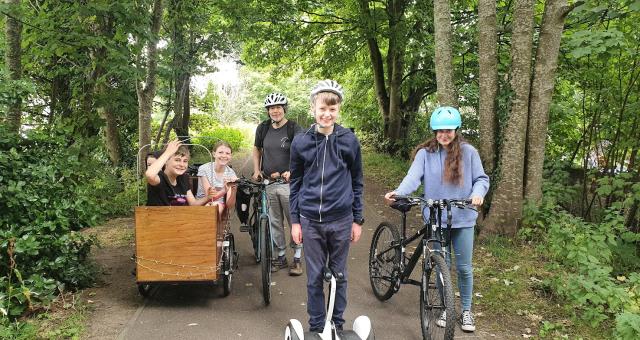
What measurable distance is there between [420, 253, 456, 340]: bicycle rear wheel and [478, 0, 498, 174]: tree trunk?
12.7 feet

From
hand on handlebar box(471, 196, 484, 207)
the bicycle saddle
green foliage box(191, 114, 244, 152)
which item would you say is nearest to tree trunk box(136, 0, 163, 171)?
the bicycle saddle

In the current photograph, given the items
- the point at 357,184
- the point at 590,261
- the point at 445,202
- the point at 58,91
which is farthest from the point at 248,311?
the point at 58,91

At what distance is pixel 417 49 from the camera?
12.9m

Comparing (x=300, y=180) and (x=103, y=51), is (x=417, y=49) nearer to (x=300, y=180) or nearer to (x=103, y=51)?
(x=103, y=51)

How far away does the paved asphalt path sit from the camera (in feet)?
14.9

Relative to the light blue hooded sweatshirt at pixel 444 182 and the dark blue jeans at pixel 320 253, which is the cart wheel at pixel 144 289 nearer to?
the dark blue jeans at pixel 320 253

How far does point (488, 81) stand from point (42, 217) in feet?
20.3

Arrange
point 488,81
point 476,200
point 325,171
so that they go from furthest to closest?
point 488,81, point 476,200, point 325,171

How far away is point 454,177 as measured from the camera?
4406 millimetres

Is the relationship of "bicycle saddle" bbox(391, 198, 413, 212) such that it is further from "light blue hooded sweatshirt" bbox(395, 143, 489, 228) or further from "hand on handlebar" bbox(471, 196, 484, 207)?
"hand on handlebar" bbox(471, 196, 484, 207)

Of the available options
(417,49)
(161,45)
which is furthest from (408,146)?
(161,45)

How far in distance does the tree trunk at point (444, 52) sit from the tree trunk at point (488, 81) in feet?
1.50

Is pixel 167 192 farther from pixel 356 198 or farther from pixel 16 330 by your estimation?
pixel 356 198

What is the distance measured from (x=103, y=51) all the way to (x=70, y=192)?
233 centimetres
